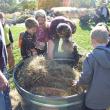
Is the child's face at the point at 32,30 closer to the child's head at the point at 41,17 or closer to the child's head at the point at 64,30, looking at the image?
the child's head at the point at 41,17

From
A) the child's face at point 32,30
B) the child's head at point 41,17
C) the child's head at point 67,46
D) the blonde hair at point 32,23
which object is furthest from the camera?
the child's head at point 41,17

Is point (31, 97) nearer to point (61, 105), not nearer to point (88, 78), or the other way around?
point (61, 105)

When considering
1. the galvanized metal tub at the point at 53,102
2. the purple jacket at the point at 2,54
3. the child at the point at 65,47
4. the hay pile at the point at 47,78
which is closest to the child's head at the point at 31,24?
the child at the point at 65,47

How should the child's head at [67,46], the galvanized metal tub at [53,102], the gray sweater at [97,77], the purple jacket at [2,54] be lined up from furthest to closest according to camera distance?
the child's head at [67,46] < the purple jacket at [2,54] < the galvanized metal tub at [53,102] < the gray sweater at [97,77]

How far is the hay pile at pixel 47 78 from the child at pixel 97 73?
0.26 meters

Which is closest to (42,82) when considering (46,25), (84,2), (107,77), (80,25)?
(107,77)

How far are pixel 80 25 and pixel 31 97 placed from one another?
10.3 m

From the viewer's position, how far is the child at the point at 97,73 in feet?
11.5

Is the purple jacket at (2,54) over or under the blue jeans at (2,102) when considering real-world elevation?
over

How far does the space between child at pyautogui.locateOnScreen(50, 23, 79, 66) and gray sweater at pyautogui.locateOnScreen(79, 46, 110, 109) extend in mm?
930

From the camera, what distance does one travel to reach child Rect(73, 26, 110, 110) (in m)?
3.51

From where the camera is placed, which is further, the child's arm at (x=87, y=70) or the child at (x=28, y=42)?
the child at (x=28, y=42)

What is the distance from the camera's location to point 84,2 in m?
25.4

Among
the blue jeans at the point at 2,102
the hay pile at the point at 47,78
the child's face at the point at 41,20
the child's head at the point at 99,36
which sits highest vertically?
the child's head at the point at 99,36
